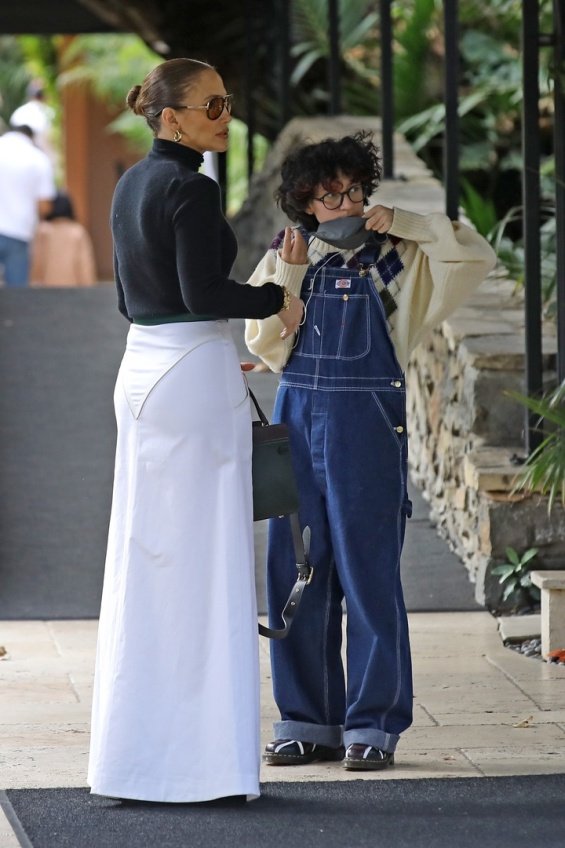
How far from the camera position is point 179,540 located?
367 cm

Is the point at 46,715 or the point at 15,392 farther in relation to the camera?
the point at 15,392

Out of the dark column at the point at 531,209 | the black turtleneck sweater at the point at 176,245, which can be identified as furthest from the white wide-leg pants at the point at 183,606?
the dark column at the point at 531,209

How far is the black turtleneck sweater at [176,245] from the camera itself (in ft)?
11.8

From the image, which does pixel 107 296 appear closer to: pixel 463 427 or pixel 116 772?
pixel 463 427

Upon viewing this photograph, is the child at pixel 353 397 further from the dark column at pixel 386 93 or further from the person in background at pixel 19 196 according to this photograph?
the person in background at pixel 19 196

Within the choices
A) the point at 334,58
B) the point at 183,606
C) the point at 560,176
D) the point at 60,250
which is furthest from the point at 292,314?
the point at 60,250

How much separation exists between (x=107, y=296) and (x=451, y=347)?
455 centimetres

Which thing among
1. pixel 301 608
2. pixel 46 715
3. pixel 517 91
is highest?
pixel 517 91

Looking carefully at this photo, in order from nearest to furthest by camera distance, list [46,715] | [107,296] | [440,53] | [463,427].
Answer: [46,715]
[463,427]
[107,296]
[440,53]

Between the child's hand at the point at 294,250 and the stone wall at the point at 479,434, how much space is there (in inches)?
86.5

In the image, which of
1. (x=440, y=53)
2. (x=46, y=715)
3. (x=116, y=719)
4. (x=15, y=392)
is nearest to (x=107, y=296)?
(x=15, y=392)

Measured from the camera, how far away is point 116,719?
369 centimetres

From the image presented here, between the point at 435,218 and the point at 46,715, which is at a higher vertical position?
the point at 435,218

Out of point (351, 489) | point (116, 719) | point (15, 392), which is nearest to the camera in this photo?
point (116, 719)
